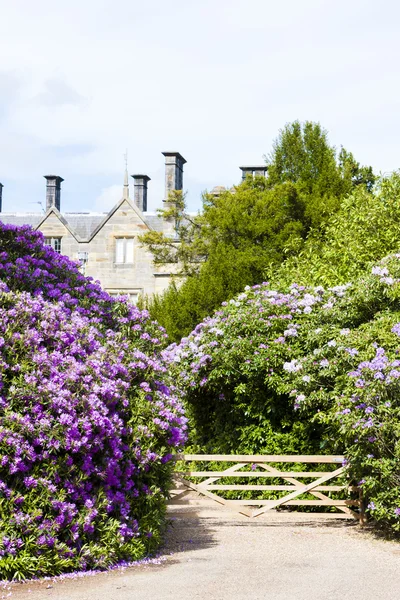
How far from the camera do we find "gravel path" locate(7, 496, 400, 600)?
786 cm

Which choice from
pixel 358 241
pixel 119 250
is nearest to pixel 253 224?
pixel 358 241

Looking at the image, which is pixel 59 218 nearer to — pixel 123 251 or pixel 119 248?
pixel 119 248

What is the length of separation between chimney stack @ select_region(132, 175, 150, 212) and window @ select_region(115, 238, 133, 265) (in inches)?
359

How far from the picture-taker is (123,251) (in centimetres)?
4328

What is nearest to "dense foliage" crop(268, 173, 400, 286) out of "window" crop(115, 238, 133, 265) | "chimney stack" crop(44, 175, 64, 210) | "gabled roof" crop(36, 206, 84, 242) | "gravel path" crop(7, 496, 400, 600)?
"gravel path" crop(7, 496, 400, 600)

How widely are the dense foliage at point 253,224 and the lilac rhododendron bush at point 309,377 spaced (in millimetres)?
10327

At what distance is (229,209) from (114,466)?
23.9m

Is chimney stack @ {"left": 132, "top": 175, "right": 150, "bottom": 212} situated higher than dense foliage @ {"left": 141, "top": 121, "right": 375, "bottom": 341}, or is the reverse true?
chimney stack @ {"left": 132, "top": 175, "right": 150, "bottom": 212}

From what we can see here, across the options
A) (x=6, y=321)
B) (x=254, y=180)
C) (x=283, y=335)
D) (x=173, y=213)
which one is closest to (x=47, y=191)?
(x=173, y=213)

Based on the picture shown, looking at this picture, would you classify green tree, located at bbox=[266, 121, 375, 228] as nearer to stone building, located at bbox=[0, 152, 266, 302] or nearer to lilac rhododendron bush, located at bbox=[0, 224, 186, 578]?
stone building, located at bbox=[0, 152, 266, 302]

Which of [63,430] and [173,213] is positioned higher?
[173,213]

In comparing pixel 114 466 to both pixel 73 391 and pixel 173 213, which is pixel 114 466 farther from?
pixel 173 213

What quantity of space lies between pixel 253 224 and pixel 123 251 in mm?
13175

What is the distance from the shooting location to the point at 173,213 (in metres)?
37.7
